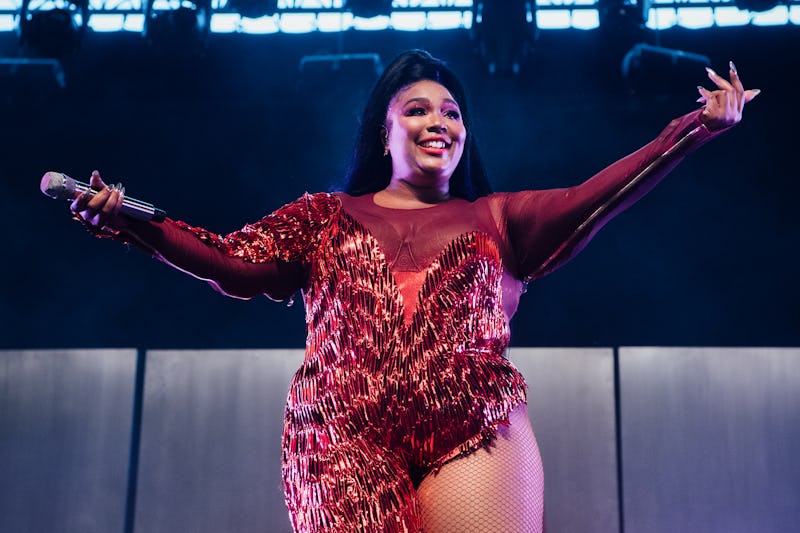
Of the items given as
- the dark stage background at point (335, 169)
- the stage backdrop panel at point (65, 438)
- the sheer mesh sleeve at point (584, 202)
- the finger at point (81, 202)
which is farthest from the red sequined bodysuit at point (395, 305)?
the stage backdrop panel at point (65, 438)

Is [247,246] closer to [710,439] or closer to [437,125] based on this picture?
[437,125]

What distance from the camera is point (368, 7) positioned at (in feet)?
11.3

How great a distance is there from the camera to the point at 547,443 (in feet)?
11.4

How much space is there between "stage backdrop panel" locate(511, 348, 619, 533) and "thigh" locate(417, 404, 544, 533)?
2.05 metres

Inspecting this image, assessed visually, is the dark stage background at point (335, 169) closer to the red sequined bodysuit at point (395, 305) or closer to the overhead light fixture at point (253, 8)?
the overhead light fixture at point (253, 8)

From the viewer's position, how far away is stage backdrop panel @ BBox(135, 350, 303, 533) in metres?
3.50

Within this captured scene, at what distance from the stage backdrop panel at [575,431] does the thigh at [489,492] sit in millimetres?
2050

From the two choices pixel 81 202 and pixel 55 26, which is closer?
pixel 81 202

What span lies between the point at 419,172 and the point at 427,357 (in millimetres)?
396

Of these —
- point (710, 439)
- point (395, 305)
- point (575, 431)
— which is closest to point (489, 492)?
point (395, 305)

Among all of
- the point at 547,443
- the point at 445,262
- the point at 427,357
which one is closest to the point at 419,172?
the point at 445,262

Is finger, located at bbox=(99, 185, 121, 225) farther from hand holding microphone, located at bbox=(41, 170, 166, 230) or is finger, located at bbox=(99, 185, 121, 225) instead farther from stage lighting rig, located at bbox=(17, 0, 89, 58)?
stage lighting rig, located at bbox=(17, 0, 89, 58)

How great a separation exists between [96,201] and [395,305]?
511 millimetres

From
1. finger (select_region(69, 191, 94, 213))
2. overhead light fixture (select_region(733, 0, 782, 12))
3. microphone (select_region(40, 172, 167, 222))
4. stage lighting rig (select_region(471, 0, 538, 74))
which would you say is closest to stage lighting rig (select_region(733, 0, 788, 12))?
overhead light fixture (select_region(733, 0, 782, 12))
